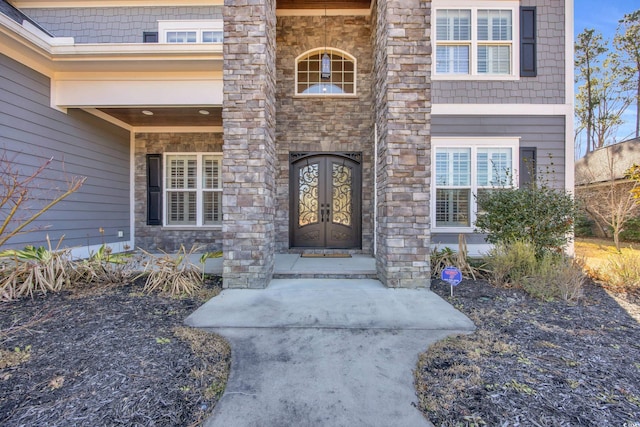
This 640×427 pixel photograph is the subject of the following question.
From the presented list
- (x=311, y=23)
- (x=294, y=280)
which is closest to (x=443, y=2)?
(x=311, y=23)

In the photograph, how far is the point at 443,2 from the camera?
6.13 metres

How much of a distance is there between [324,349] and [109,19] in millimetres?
8792

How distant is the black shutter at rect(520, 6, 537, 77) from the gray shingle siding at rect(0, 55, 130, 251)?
355 inches

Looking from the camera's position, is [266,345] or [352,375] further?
[266,345]

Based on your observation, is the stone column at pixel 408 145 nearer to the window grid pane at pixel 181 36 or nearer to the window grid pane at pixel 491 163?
the window grid pane at pixel 491 163

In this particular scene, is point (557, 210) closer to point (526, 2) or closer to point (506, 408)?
point (506, 408)

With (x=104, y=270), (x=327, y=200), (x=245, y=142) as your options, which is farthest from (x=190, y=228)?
(x=245, y=142)

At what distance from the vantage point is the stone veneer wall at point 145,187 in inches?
273

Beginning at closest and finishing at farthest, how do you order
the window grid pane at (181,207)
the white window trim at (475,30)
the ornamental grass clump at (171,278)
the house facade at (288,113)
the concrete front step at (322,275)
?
1. the ornamental grass clump at (171,278)
2. the concrete front step at (322,275)
3. the house facade at (288,113)
4. the white window trim at (475,30)
5. the window grid pane at (181,207)

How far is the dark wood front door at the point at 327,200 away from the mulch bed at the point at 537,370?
10.7 feet

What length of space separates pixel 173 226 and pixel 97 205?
1.51 metres

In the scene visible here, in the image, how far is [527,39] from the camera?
20.3ft

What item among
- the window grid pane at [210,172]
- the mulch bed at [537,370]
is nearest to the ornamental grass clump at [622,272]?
the mulch bed at [537,370]

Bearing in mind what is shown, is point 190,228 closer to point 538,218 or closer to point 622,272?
point 538,218
